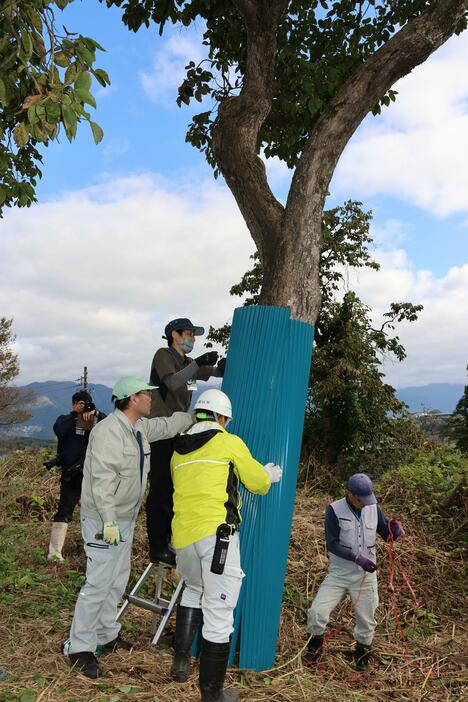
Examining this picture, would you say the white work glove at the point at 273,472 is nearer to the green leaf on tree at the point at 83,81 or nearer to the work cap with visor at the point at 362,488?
the work cap with visor at the point at 362,488

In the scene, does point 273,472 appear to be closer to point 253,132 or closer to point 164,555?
point 164,555

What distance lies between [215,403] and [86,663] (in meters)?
1.95

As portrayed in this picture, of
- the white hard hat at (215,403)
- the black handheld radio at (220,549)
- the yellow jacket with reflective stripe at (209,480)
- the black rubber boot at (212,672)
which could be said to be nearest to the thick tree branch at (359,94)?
the white hard hat at (215,403)

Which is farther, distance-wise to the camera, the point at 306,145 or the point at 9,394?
the point at 9,394

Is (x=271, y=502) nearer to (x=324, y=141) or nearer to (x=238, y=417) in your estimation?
(x=238, y=417)

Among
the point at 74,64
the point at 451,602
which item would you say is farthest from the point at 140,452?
the point at 451,602

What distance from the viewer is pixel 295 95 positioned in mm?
7785

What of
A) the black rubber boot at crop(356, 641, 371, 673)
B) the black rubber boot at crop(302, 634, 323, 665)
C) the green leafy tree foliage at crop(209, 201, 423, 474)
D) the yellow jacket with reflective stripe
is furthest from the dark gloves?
the green leafy tree foliage at crop(209, 201, 423, 474)

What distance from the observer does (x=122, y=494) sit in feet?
14.0

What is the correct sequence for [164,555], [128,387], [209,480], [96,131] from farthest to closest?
1. [164,555]
2. [128,387]
3. [209,480]
4. [96,131]

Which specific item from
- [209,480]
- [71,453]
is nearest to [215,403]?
[209,480]

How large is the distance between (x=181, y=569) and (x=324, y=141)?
403 cm

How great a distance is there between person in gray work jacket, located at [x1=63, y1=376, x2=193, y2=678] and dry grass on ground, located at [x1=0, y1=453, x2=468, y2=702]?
0.25 meters

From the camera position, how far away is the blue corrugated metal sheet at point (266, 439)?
14.7 feet
